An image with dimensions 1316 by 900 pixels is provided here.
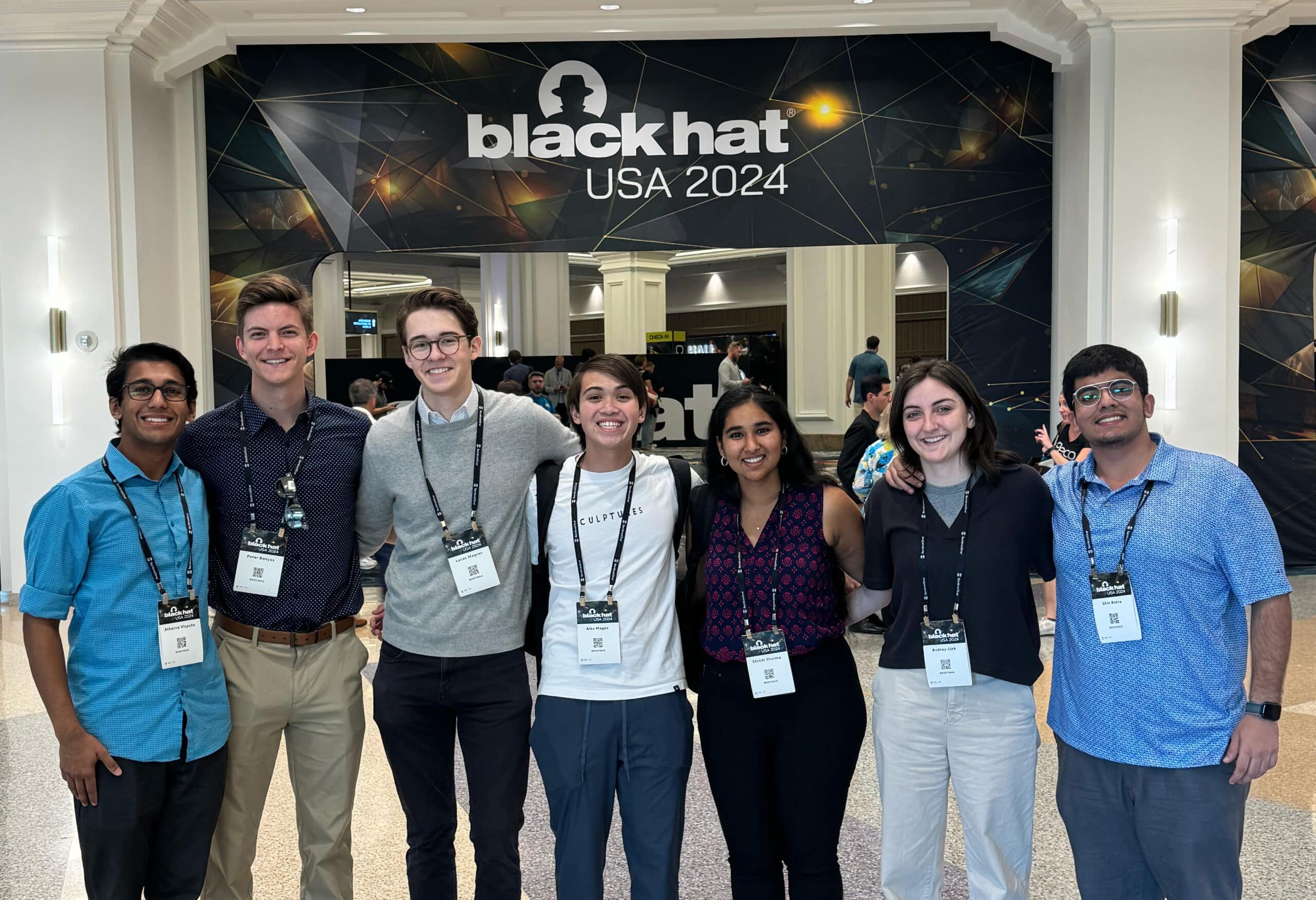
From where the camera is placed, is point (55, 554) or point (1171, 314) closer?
point (55, 554)

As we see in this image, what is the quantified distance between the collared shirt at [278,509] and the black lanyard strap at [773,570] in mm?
947

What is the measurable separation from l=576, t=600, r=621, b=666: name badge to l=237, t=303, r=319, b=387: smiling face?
93 cm

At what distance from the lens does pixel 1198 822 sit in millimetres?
2152

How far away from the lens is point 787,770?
93.7 inches

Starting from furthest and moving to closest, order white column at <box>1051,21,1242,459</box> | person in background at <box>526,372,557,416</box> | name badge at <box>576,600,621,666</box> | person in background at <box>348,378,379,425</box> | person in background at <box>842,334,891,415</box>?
person in background at <box>842,334,891,415</box> → person in background at <box>526,372,557,416</box> → person in background at <box>348,378,379,425</box> → white column at <box>1051,21,1242,459</box> → name badge at <box>576,600,621,666</box>

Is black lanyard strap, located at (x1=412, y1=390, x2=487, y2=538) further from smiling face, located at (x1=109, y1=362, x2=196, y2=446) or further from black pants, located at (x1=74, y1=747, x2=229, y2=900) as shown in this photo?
black pants, located at (x1=74, y1=747, x2=229, y2=900)

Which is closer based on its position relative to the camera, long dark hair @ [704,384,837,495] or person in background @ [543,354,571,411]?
long dark hair @ [704,384,837,495]

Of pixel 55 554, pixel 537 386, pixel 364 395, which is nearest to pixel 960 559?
pixel 55 554

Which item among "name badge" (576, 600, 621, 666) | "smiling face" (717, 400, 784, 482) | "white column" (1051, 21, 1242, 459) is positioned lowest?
"name badge" (576, 600, 621, 666)

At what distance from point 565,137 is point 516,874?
6.86m

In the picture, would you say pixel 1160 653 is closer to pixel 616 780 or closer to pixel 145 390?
pixel 616 780

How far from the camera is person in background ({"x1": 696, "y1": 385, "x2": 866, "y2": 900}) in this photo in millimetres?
2369

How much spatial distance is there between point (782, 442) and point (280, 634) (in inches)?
50.1

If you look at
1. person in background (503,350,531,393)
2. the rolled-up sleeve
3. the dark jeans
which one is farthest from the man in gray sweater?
person in background (503,350,531,393)
